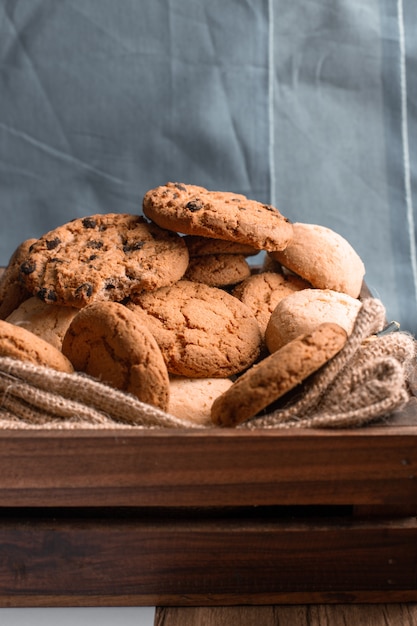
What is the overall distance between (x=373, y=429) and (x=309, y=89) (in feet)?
5.18

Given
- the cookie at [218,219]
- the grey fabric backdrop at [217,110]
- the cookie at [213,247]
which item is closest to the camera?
the cookie at [218,219]

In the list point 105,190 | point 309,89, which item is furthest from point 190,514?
point 309,89

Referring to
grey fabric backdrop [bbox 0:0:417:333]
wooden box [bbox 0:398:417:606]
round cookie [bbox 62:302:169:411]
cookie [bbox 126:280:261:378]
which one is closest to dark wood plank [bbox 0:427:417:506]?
wooden box [bbox 0:398:417:606]

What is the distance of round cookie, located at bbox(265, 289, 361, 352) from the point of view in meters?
1.51

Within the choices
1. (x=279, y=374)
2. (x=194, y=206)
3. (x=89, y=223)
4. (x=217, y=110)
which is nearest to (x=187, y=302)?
(x=194, y=206)

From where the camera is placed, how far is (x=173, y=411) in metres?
1.43

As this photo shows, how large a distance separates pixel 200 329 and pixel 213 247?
214 millimetres

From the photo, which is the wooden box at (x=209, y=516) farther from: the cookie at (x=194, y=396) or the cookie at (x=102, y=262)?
the cookie at (x=102, y=262)

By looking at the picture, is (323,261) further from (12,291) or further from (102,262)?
(12,291)

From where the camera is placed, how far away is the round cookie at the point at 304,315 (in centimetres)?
151

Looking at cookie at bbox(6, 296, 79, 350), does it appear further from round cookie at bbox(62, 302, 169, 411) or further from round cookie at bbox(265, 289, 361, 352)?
round cookie at bbox(265, 289, 361, 352)

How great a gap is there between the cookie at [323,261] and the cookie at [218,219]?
0.07 metres

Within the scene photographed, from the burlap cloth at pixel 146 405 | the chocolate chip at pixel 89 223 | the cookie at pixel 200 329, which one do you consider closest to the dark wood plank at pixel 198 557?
the burlap cloth at pixel 146 405

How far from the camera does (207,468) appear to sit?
4.18 ft
